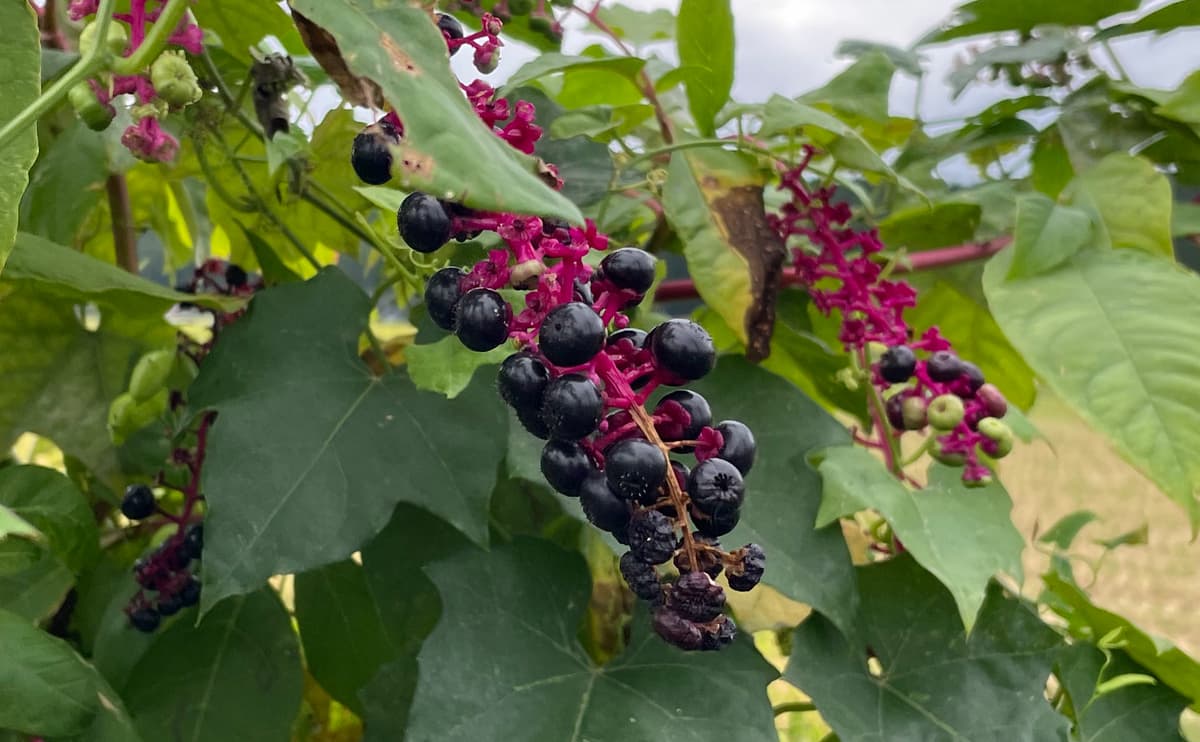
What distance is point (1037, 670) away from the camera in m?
0.54

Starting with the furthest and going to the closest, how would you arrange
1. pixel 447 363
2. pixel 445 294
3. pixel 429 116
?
pixel 447 363
pixel 445 294
pixel 429 116

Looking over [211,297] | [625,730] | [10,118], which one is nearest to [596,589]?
[625,730]

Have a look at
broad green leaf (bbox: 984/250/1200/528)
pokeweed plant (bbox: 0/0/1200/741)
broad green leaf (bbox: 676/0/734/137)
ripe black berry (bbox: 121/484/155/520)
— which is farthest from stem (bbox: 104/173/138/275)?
broad green leaf (bbox: 984/250/1200/528)

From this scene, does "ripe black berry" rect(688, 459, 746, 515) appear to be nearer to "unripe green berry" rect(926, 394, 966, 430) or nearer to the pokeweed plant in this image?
the pokeweed plant

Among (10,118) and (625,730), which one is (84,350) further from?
(625,730)

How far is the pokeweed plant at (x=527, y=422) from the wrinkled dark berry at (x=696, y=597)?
10 millimetres

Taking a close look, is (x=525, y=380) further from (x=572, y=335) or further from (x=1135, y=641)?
(x=1135, y=641)

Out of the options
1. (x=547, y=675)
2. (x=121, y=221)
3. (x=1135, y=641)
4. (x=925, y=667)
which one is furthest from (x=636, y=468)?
(x=121, y=221)

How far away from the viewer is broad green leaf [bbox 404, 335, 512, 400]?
43 cm

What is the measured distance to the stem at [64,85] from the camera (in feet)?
0.97

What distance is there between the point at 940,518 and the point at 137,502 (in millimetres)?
508

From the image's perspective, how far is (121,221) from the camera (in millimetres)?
702

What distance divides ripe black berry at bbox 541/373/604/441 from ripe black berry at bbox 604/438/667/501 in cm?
1

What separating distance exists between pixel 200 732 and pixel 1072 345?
0.61 m
